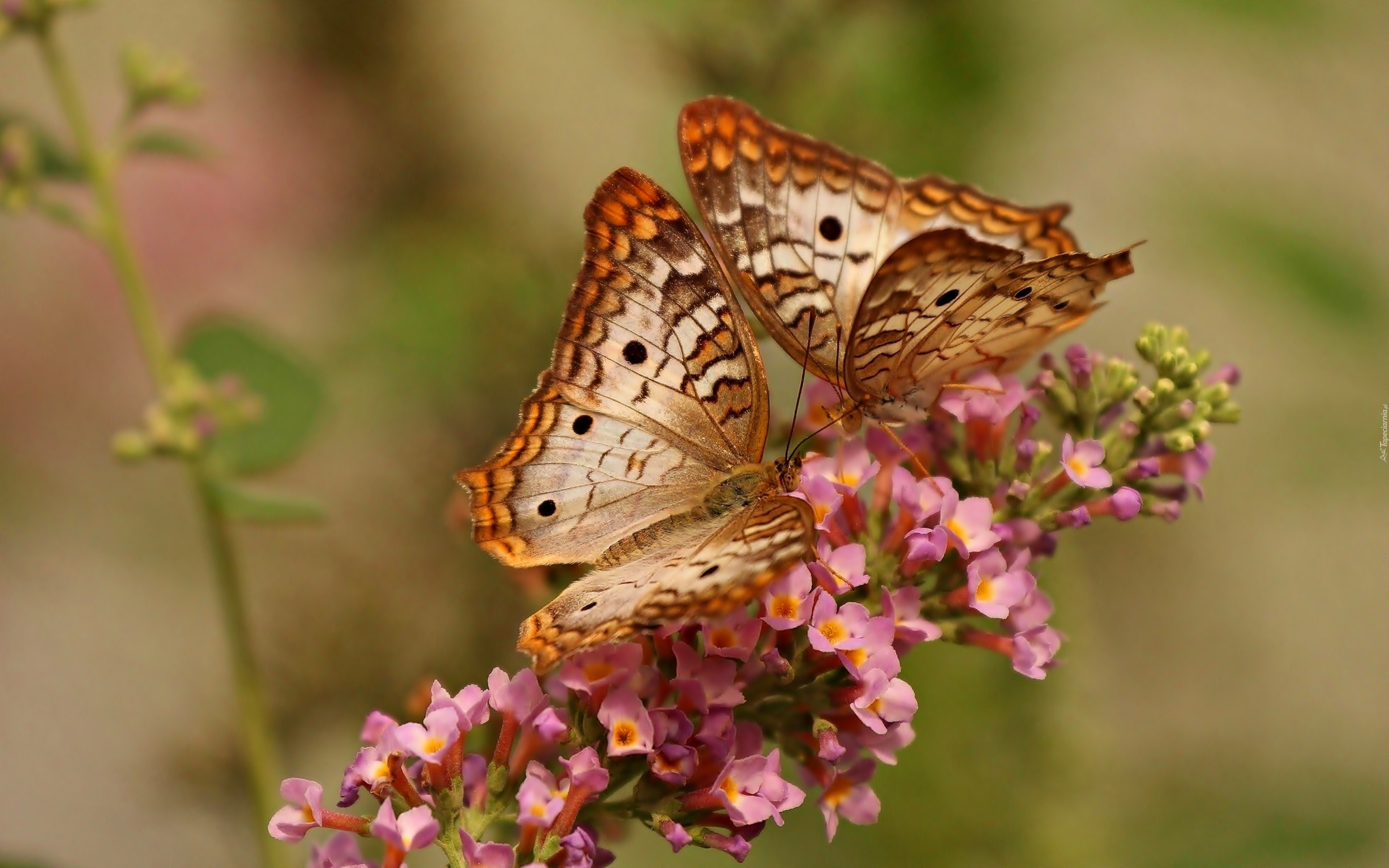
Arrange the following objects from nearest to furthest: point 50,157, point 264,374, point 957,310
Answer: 1. point 957,310
2. point 50,157
3. point 264,374

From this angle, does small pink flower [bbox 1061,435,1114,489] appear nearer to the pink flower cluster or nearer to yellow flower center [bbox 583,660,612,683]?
the pink flower cluster

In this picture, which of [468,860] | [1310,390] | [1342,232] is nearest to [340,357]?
[468,860]

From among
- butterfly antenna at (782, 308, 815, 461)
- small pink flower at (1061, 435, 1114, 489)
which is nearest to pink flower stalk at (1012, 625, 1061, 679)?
small pink flower at (1061, 435, 1114, 489)

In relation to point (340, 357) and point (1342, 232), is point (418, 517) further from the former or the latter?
point (1342, 232)

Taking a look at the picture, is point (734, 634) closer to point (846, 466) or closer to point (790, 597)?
point (790, 597)

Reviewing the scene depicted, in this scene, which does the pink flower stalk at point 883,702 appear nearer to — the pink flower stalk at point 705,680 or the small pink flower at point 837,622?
the small pink flower at point 837,622

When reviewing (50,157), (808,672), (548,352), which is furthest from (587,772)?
(50,157)
